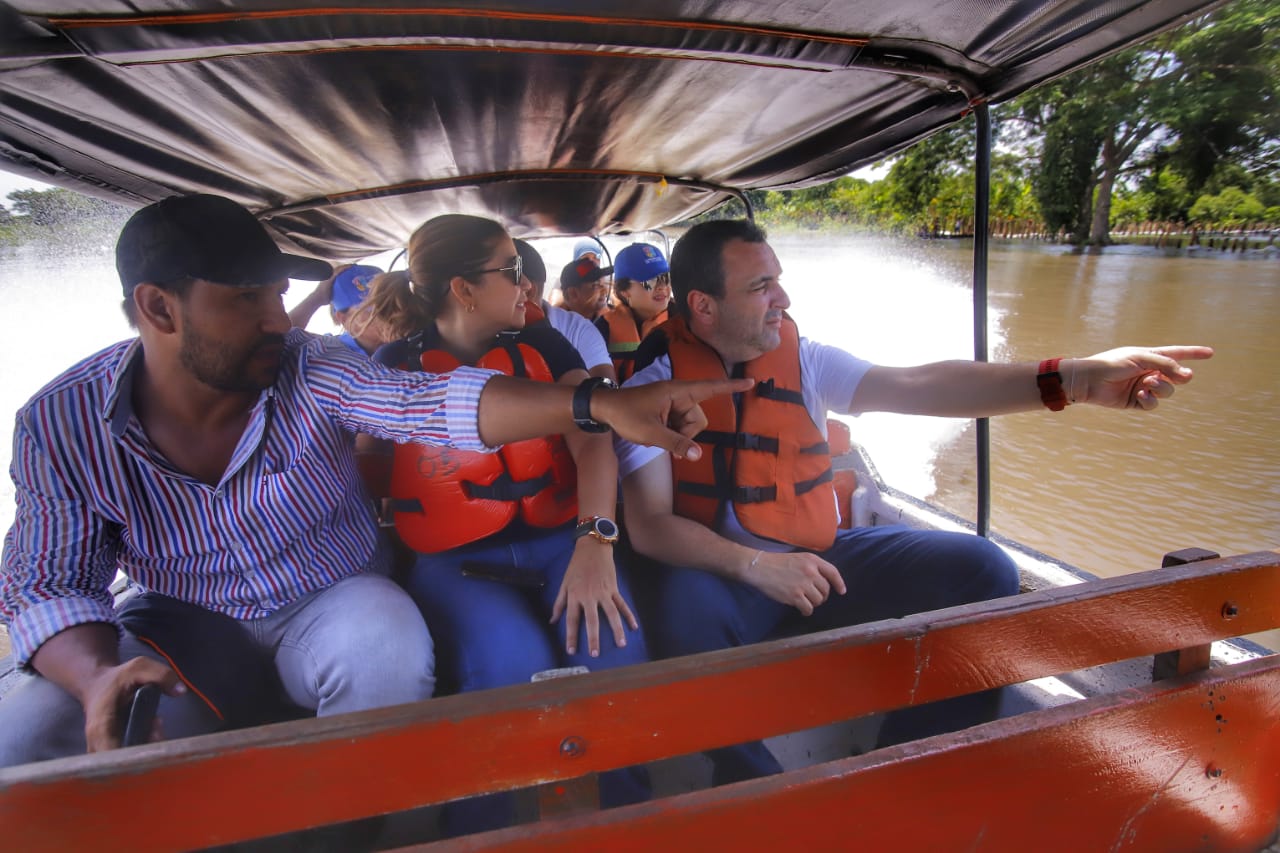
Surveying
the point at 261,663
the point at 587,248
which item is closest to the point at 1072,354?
the point at 587,248

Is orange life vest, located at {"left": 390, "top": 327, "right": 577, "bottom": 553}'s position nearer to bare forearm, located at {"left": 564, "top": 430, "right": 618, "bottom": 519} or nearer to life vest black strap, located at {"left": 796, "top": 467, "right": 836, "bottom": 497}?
bare forearm, located at {"left": 564, "top": 430, "right": 618, "bottom": 519}

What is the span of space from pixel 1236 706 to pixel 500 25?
1909 mm

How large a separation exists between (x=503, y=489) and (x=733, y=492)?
651mm

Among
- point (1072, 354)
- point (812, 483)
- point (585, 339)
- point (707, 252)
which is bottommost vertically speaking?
point (1072, 354)

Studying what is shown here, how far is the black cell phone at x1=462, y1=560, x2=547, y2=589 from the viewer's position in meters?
1.75

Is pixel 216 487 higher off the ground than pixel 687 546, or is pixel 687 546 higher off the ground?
pixel 216 487

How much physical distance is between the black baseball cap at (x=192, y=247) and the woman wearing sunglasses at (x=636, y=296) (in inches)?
111

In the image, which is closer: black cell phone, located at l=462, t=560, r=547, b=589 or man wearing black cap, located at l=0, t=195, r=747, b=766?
man wearing black cap, located at l=0, t=195, r=747, b=766

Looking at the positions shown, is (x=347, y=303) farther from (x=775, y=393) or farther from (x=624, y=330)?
(x=775, y=393)

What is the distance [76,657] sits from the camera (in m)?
1.34

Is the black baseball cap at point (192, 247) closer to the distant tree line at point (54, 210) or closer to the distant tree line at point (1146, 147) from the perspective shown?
the distant tree line at point (54, 210)

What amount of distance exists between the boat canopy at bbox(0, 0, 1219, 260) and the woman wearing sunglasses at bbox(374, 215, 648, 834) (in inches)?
17.3

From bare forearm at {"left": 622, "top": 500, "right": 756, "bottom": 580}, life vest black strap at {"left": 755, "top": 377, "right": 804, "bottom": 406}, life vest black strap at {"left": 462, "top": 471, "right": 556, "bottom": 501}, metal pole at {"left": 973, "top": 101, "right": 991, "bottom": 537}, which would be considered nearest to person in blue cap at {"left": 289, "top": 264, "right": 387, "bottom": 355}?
life vest black strap at {"left": 462, "top": 471, "right": 556, "bottom": 501}

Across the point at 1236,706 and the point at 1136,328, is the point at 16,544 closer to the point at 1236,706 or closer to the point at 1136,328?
the point at 1236,706
